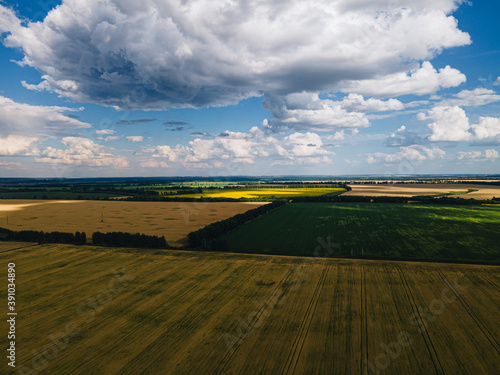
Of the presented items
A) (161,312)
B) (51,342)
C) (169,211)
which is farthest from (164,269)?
(169,211)

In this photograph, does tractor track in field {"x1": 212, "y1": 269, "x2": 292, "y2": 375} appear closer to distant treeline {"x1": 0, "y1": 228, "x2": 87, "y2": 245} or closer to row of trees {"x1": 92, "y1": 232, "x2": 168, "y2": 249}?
row of trees {"x1": 92, "y1": 232, "x2": 168, "y2": 249}

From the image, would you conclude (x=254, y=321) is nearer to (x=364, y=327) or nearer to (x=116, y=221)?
(x=364, y=327)

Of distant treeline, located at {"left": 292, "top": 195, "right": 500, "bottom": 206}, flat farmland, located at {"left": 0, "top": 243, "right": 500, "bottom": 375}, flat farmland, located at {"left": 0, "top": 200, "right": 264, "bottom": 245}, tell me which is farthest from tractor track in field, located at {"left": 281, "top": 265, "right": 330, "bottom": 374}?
distant treeline, located at {"left": 292, "top": 195, "right": 500, "bottom": 206}

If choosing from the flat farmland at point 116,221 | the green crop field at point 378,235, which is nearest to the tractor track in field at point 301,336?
the green crop field at point 378,235

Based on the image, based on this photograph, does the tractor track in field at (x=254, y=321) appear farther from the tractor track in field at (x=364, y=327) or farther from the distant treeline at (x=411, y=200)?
the distant treeline at (x=411, y=200)

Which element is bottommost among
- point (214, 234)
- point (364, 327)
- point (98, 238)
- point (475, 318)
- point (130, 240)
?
point (475, 318)

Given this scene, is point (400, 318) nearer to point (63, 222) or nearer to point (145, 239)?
point (145, 239)

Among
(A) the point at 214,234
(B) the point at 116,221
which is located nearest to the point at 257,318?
(A) the point at 214,234
